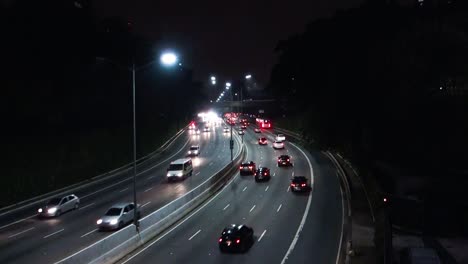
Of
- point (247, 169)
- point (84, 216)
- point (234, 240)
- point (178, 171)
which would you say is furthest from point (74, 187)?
point (234, 240)

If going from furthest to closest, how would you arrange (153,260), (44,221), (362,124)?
1. (362,124)
2. (44,221)
3. (153,260)

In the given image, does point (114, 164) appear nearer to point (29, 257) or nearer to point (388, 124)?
point (388, 124)

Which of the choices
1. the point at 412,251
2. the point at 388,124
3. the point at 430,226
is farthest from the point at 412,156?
the point at 412,251

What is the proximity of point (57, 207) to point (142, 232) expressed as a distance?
1181 cm

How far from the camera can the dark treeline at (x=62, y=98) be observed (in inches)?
2037

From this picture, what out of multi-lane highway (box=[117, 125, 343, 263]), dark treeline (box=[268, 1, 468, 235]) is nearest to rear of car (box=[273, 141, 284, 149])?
dark treeline (box=[268, 1, 468, 235])

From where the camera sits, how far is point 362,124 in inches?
2285

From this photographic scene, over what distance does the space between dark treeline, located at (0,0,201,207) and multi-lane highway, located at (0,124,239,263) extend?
3.74 meters

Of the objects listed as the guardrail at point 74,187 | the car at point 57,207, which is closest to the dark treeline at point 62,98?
the guardrail at point 74,187

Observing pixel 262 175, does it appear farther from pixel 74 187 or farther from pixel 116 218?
pixel 116 218

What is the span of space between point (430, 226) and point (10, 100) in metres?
43.0

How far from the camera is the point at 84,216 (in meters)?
39.1

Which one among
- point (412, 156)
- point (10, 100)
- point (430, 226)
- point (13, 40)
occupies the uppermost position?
point (13, 40)

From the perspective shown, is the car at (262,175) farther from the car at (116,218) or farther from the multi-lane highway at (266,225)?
the car at (116,218)
